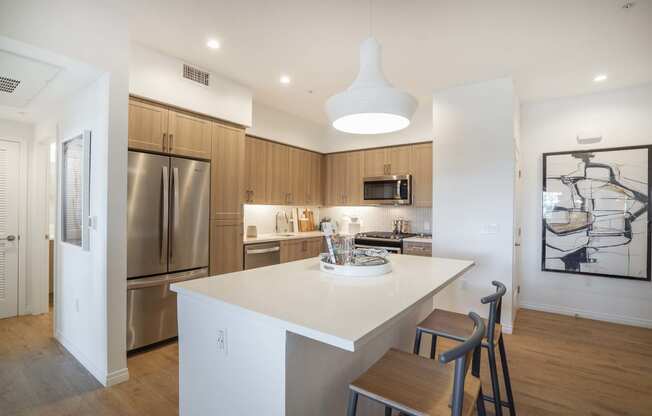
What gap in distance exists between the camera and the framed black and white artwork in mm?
3725

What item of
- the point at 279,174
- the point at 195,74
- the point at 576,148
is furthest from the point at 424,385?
the point at 576,148

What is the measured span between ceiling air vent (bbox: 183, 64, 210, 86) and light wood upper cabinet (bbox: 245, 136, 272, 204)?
1.08m

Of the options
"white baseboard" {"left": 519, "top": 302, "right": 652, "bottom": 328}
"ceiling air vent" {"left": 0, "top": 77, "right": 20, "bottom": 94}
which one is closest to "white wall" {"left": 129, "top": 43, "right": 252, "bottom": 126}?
"ceiling air vent" {"left": 0, "top": 77, "right": 20, "bottom": 94}

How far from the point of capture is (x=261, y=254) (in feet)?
13.5

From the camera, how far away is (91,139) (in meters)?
2.60

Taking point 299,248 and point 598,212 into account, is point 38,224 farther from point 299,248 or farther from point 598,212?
point 598,212

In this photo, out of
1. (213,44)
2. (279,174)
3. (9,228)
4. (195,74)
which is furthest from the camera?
(279,174)

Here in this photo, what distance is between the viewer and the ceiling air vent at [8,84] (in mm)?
2643

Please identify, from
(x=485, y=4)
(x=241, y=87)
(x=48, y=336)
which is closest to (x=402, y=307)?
(x=485, y=4)

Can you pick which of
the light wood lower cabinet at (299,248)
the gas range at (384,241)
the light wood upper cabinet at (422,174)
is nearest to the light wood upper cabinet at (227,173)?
the light wood lower cabinet at (299,248)

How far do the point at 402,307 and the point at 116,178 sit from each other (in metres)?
2.24

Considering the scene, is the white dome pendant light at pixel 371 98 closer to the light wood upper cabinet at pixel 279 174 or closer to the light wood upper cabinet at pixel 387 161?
the light wood upper cabinet at pixel 279 174

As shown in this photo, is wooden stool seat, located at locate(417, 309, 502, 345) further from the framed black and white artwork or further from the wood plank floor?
the framed black and white artwork

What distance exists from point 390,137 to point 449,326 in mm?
3705
